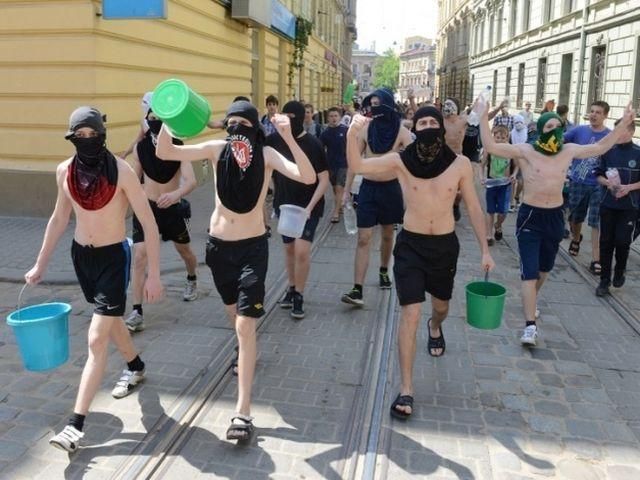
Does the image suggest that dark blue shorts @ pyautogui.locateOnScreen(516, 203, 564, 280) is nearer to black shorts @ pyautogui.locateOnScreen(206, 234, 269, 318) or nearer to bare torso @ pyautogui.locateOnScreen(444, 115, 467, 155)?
black shorts @ pyautogui.locateOnScreen(206, 234, 269, 318)

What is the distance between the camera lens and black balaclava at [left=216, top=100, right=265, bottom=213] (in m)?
3.71

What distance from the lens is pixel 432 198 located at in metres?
4.12

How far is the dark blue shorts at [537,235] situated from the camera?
5246mm

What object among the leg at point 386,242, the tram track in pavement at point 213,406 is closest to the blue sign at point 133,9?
the leg at point 386,242

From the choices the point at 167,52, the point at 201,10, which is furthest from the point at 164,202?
the point at 201,10

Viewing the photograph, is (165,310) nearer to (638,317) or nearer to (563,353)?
(563,353)

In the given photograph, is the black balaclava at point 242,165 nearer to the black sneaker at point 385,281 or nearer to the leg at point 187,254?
the leg at point 187,254

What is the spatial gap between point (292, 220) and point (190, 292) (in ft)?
4.90

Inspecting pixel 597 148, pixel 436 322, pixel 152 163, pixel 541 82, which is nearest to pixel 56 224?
pixel 152 163

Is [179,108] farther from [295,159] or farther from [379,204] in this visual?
[379,204]

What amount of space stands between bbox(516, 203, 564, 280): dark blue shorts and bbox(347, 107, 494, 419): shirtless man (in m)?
1.17

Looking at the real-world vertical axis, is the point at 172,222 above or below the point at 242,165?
below

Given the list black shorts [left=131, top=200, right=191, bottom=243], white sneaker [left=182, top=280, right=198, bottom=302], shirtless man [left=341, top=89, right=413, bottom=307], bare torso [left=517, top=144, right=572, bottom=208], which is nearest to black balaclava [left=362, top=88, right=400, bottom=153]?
shirtless man [left=341, top=89, right=413, bottom=307]

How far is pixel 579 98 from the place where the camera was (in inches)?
813
